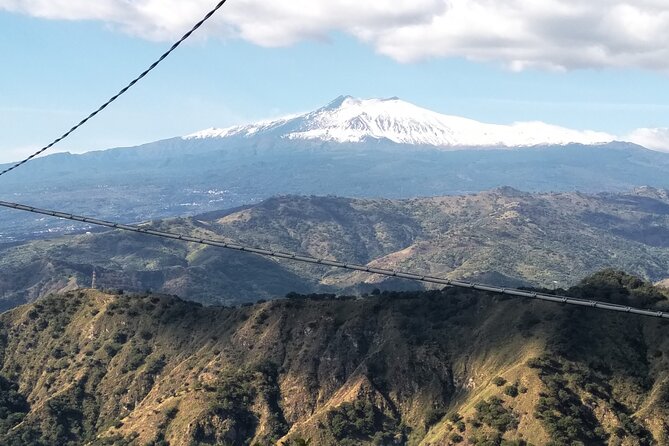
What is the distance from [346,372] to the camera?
116500mm

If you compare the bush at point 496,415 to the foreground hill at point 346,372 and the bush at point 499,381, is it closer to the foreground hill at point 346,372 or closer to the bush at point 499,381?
the foreground hill at point 346,372

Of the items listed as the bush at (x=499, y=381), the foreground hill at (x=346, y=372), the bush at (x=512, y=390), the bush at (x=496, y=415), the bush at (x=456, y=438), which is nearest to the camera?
the bush at (x=496, y=415)

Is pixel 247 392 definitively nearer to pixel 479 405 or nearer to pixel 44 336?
pixel 479 405

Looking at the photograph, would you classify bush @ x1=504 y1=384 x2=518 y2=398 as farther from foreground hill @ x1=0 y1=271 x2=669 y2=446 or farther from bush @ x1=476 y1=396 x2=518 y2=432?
bush @ x1=476 y1=396 x2=518 y2=432

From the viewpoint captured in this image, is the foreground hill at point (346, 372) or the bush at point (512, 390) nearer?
the foreground hill at point (346, 372)

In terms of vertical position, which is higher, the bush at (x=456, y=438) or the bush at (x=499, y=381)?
the bush at (x=499, y=381)

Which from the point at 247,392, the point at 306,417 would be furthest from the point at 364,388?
the point at 247,392

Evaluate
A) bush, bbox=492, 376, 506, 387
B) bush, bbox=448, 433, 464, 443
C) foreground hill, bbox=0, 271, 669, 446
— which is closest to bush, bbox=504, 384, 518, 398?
foreground hill, bbox=0, 271, 669, 446

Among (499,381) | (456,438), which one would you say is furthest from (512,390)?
(456,438)

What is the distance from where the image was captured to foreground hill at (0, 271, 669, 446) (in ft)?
312

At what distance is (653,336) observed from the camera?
102 m

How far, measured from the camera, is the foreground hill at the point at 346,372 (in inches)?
3743

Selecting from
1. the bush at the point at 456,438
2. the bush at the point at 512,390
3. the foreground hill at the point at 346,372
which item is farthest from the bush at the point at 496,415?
the bush at the point at 456,438

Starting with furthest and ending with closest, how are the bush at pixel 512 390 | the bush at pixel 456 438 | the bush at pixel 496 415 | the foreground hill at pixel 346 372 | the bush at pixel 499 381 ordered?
the bush at pixel 499 381, the bush at pixel 512 390, the foreground hill at pixel 346 372, the bush at pixel 456 438, the bush at pixel 496 415
